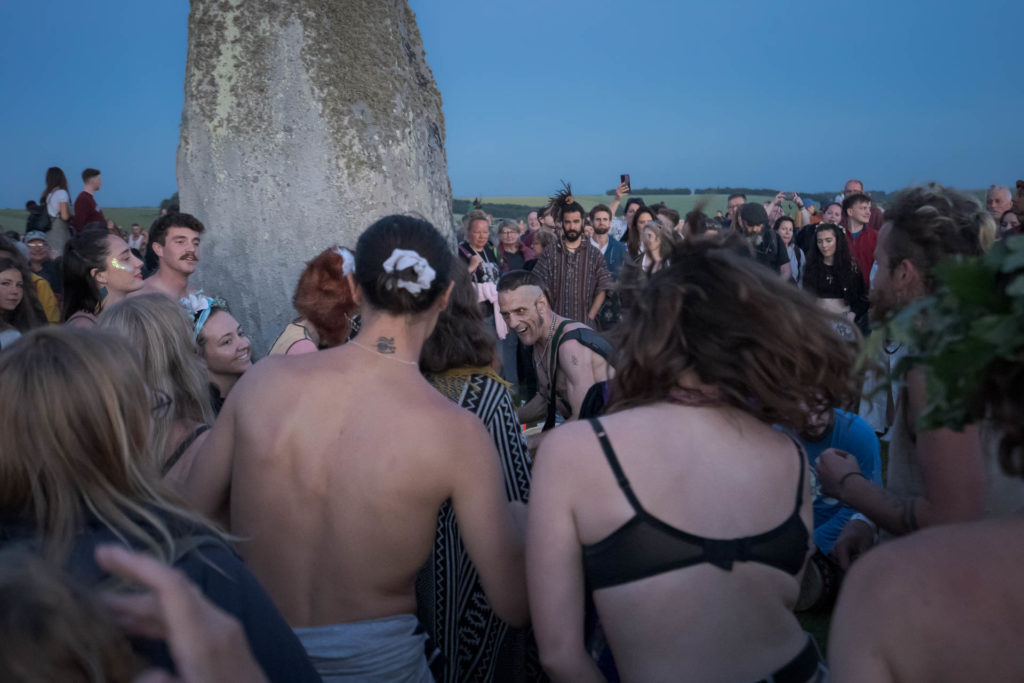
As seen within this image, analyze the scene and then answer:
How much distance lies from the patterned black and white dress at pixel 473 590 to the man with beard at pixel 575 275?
526 centimetres

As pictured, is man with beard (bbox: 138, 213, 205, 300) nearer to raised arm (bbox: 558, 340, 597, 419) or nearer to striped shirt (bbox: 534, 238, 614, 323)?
raised arm (bbox: 558, 340, 597, 419)

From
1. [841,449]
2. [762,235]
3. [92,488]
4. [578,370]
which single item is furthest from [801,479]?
[762,235]

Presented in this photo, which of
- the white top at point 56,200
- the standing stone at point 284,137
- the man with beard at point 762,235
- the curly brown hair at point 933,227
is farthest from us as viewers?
the white top at point 56,200

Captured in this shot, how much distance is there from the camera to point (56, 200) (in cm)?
980

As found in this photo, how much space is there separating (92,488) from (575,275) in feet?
23.0

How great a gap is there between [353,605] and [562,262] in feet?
21.0

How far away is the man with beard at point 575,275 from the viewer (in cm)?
Answer: 832

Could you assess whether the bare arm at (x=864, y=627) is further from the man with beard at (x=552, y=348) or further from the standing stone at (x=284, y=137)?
the standing stone at (x=284, y=137)

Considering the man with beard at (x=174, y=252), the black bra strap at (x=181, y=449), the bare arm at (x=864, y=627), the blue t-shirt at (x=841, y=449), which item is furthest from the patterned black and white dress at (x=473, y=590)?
the man with beard at (x=174, y=252)

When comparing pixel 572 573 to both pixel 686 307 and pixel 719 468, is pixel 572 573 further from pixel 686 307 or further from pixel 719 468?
pixel 686 307

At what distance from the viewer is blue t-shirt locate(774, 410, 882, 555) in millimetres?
3676

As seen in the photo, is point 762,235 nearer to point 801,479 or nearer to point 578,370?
point 578,370

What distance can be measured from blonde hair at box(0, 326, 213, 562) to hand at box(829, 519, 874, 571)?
7.62 ft

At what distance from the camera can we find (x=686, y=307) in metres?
1.91
